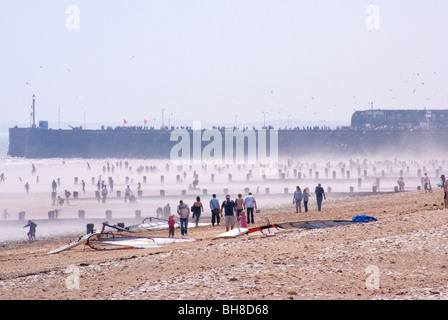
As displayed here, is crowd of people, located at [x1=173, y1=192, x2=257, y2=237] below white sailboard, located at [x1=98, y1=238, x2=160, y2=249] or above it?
above

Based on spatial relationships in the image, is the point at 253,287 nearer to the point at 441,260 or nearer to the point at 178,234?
the point at 441,260

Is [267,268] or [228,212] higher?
[228,212]

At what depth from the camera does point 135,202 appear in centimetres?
3766
